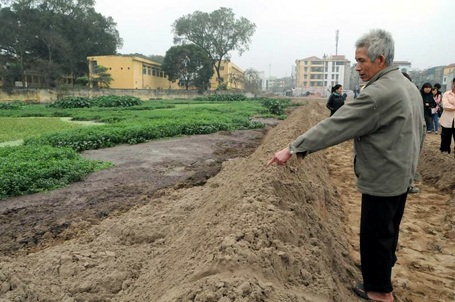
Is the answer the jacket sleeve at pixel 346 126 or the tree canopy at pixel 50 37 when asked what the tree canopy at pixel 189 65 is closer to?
the tree canopy at pixel 50 37

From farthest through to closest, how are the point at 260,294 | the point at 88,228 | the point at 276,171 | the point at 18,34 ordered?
the point at 18,34, the point at 88,228, the point at 276,171, the point at 260,294

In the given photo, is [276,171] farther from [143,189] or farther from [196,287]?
[143,189]

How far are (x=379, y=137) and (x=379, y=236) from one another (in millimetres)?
677

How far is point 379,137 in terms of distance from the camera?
7.74ft

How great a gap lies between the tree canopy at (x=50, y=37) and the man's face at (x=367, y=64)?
1642 inches

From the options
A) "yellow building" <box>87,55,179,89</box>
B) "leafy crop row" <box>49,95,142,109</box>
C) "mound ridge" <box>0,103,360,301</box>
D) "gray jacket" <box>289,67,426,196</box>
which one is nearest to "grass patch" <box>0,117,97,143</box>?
"mound ridge" <box>0,103,360,301</box>

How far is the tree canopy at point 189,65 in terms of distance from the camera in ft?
165

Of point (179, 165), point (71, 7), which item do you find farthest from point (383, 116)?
point (71, 7)

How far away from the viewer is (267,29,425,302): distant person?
231 centimetres

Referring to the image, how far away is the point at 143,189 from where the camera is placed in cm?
641

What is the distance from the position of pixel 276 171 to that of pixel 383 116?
2.01 meters

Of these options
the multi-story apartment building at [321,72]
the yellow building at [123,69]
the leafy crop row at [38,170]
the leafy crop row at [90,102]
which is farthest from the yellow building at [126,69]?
the multi-story apartment building at [321,72]

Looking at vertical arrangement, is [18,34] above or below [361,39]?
above

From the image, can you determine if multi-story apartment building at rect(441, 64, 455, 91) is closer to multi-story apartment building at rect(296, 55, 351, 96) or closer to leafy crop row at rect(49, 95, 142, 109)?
leafy crop row at rect(49, 95, 142, 109)
